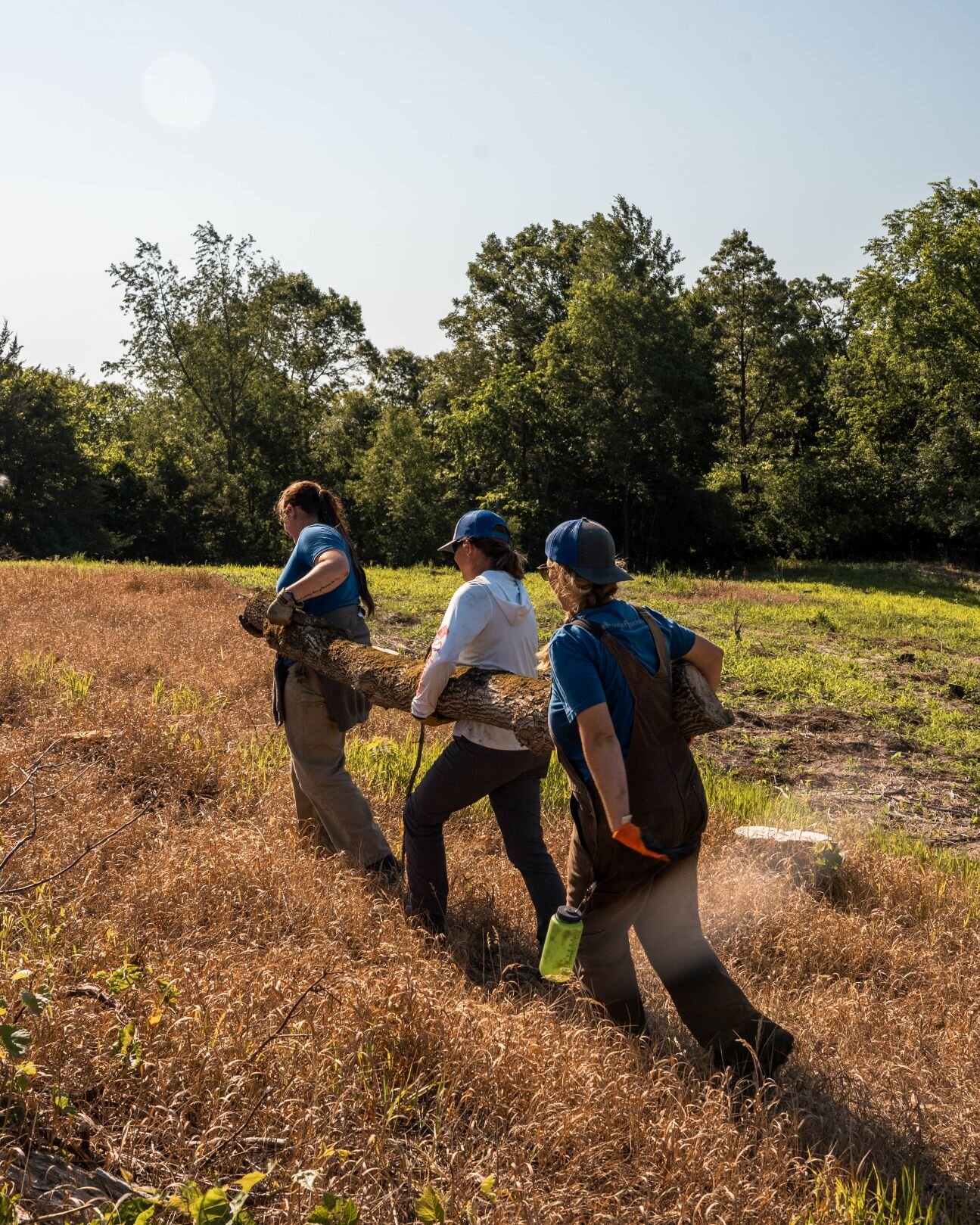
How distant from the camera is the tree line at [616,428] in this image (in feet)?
119

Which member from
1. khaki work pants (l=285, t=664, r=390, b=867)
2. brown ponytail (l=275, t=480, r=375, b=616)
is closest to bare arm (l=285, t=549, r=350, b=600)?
brown ponytail (l=275, t=480, r=375, b=616)

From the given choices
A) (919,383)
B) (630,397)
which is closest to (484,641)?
(630,397)

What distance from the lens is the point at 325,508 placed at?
5566 mm

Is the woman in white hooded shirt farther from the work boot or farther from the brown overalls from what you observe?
the work boot

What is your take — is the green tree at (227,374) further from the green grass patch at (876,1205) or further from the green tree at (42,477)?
the green grass patch at (876,1205)

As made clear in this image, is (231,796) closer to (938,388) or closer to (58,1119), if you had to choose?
(58,1119)

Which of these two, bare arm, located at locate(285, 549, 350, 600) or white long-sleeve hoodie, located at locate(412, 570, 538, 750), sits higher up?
bare arm, located at locate(285, 549, 350, 600)

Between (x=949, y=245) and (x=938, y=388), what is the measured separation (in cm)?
521

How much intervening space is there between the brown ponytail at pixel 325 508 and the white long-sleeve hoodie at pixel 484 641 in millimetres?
1070

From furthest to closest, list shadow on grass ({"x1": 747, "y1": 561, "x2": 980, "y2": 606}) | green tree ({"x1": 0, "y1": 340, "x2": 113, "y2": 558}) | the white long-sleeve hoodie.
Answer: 1. green tree ({"x1": 0, "y1": 340, "x2": 113, "y2": 558})
2. shadow on grass ({"x1": 747, "y1": 561, "x2": 980, "y2": 606})
3. the white long-sleeve hoodie

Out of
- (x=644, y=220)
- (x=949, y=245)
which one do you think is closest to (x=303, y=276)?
(x=644, y=220)

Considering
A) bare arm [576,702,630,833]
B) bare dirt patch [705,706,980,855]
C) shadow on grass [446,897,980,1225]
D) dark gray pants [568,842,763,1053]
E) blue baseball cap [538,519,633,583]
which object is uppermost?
blue baseball cap [538,519,633,583]

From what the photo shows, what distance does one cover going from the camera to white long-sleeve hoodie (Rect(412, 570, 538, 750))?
4383mm

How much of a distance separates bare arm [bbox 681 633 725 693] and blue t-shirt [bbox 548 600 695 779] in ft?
0.09
